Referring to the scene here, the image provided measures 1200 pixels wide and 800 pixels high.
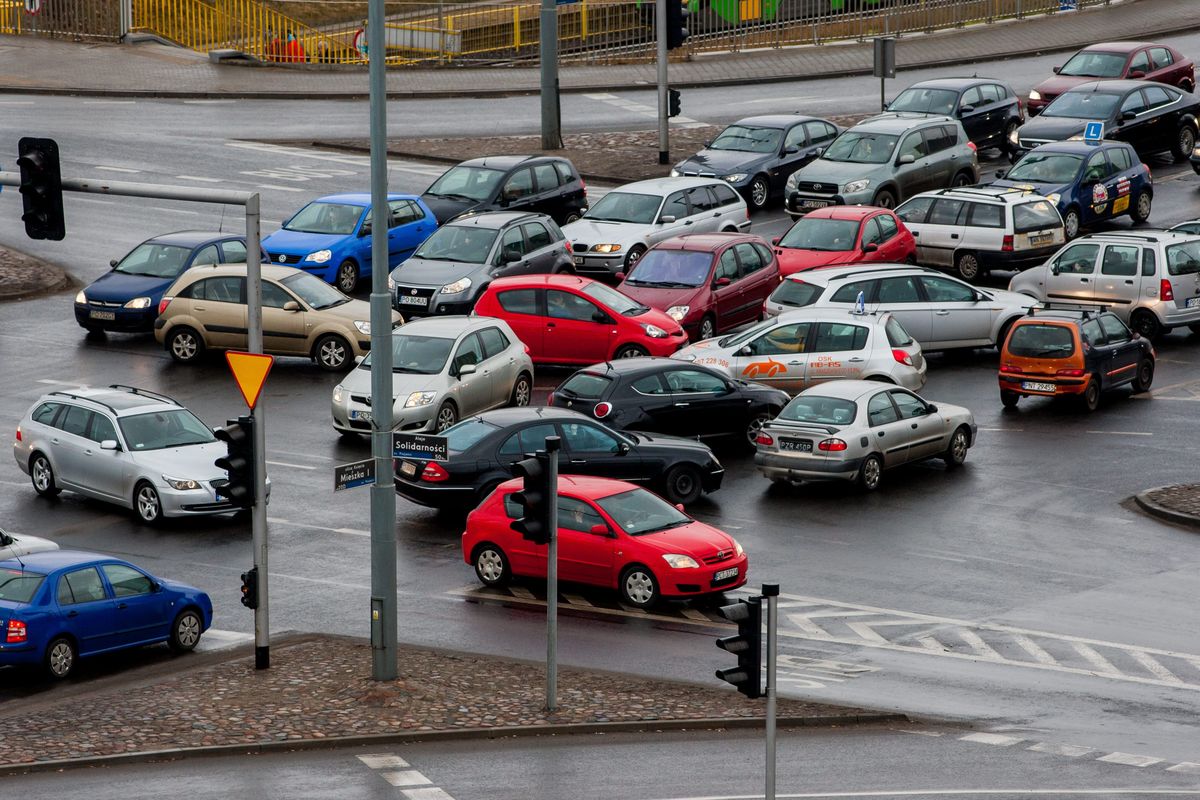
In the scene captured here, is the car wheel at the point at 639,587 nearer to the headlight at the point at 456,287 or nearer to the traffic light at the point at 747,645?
the traffic light at the point at 747,645

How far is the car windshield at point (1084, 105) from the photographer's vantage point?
45.2 m

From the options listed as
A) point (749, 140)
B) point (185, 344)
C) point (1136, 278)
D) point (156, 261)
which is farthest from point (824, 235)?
point (156, 261)

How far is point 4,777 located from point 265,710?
264 centimetres

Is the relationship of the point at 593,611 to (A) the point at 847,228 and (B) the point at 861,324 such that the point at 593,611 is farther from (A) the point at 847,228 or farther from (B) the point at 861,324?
(A) the point at 847,228

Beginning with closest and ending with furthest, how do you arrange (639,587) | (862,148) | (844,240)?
(639,587) → (844,240) → (862,148)

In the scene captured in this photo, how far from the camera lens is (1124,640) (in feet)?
71.1

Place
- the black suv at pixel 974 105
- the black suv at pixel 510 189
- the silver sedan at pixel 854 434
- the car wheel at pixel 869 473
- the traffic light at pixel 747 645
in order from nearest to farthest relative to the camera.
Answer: the traffic light at pixel 747 645, the silver sedan at pixel 854 434, the car wheel at pixel 869 473, the black suv at pixel 510 189, the black suv at pixel 974 105

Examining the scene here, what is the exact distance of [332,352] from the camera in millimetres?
32500

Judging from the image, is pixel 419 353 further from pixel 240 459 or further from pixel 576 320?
pixel 240 459

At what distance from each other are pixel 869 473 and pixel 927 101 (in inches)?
827

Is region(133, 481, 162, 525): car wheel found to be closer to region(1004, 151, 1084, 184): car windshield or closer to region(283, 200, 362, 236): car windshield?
region(283, 200, 362, 236): car windshield

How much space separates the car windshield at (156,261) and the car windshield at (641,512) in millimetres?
13612

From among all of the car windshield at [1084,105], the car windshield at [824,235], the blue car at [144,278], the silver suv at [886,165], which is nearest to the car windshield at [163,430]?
the blue car at [144,278]

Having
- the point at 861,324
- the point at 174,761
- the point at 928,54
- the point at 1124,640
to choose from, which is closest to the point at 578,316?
the point at 861,324
